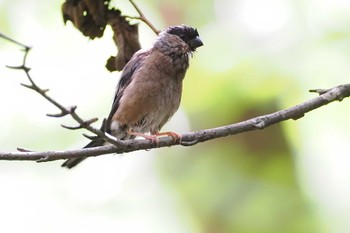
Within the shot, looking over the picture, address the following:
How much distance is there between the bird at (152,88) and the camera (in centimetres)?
470

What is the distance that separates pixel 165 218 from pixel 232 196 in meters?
1.15

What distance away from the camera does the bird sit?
185 inches

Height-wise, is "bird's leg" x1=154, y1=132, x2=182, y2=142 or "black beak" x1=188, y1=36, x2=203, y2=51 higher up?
"black beak" x1=188, y1=36, x2=203, y2=51

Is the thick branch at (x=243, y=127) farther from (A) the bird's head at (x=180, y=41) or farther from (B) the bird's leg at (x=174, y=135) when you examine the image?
(A) the bird's head at (x=180, y=41)

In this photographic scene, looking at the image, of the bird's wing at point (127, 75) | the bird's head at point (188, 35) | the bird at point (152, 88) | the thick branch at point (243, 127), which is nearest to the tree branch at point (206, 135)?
the thick branch at point (243, 127)

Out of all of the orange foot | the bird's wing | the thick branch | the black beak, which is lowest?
the orange foot

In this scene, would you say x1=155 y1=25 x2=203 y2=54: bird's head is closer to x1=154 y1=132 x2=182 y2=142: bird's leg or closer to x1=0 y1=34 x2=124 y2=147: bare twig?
x1=154 y1=132 x2=182 y2=142: bird's leg

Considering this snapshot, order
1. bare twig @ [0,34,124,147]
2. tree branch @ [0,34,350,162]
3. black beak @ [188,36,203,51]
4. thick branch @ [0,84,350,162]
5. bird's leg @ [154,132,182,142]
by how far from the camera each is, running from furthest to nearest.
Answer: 1. black beak @ [188,36,203,51]
2. bird's leg @ [154,132,182,142]
3. thick branch @ [0,84,350,162]
4. tree branch @ [0,34,350,162]
5. bare twig @ [0,34,124,147]

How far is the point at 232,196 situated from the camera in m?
7.19

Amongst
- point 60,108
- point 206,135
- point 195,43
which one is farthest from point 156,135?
point 60,108

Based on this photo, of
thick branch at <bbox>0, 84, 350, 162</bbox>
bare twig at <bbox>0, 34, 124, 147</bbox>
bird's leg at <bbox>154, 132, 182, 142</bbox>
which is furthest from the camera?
bird's leg at <bbox>154, 132, 182, 142</bbox>

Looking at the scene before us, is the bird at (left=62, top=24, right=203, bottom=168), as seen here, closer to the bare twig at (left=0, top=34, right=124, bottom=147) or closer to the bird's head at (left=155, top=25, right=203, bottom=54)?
the bird's head at (left=155, top=25, right=203, bottom=54)

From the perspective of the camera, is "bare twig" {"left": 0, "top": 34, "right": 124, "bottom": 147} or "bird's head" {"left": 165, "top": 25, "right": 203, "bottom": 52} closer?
"bare twig" {"left": 0, "top": 34, "right": 124, "bottom": 147}

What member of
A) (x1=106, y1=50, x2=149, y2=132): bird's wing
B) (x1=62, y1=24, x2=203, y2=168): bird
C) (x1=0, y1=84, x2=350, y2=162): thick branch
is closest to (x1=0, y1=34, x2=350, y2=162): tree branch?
(x1=0, y1=84, x2=350, y2=162): thick branch
